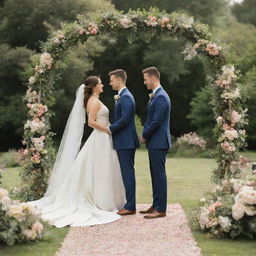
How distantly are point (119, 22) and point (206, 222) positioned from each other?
3.71m

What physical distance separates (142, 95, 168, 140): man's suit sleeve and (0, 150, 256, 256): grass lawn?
128 centimetres

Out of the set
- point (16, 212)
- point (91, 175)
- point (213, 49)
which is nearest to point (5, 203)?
point (16, 212)

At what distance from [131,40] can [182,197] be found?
3.22 metres

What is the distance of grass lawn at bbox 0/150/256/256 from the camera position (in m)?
6.48

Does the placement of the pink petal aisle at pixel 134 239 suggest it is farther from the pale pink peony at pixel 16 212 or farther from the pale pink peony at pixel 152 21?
the pale pink peony at pixel 152 21

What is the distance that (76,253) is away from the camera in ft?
21.1

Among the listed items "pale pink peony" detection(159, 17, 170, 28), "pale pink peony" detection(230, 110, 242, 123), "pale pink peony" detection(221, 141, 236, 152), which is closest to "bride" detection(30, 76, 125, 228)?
"pale pink peony" detection(159, 17, 170, 28)

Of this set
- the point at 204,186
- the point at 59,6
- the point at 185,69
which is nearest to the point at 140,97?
the point at 185,69

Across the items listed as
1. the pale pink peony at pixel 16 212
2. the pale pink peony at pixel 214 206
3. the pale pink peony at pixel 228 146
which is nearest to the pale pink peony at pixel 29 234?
the pale pink peony at pixel 16 212

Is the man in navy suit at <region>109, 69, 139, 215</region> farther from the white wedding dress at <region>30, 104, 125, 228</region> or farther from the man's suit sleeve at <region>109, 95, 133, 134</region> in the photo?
the white wedding dress at <region>30, 104, 125, 228</region>

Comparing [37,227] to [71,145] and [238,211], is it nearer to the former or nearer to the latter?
[238,211]

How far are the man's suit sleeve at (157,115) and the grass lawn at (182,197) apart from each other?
4.21 feet

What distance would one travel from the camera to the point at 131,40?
9.43 m

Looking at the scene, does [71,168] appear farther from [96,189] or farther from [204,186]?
[204,186]
